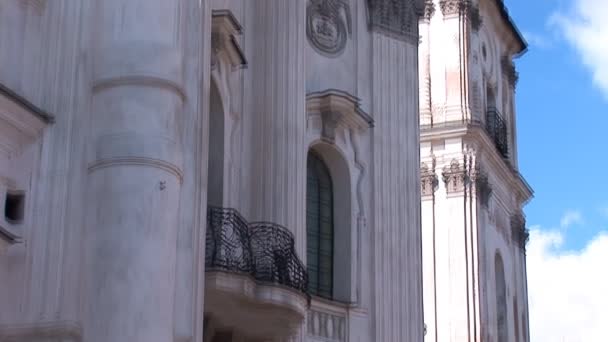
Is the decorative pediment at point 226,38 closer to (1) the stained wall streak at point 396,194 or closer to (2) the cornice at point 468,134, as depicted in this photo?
(1) the stained wall streak at point 396,194

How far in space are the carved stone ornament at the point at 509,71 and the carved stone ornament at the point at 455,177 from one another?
6.25 metres

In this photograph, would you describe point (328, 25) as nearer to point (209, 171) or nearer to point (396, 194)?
point (396, 194)

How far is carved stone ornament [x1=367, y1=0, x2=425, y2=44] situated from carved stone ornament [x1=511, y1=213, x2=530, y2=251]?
14210 mm

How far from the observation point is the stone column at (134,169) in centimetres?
1762

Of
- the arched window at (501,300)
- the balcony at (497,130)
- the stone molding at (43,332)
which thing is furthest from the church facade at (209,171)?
the arched window at (501,300)

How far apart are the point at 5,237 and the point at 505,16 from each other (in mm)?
29484

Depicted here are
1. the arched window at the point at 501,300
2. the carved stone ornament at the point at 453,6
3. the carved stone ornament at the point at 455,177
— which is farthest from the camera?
the carved stone ornament at the point at 453,6

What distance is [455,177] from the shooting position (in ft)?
132

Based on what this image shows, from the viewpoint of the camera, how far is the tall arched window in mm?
26969

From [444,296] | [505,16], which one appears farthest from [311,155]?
[505,16]

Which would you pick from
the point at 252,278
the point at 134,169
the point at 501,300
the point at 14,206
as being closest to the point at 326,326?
the point at 252,278

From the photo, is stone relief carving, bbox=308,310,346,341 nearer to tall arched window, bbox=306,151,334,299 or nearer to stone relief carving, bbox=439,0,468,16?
tall arched window, bbox=306,151,334,299

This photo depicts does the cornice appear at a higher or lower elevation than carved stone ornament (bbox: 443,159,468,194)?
higher

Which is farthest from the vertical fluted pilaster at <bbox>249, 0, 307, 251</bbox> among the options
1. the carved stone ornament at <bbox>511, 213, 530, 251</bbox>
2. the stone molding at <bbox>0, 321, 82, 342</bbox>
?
the carved stone ornament at <bbox>511, 213, 530, 251</bbox>
